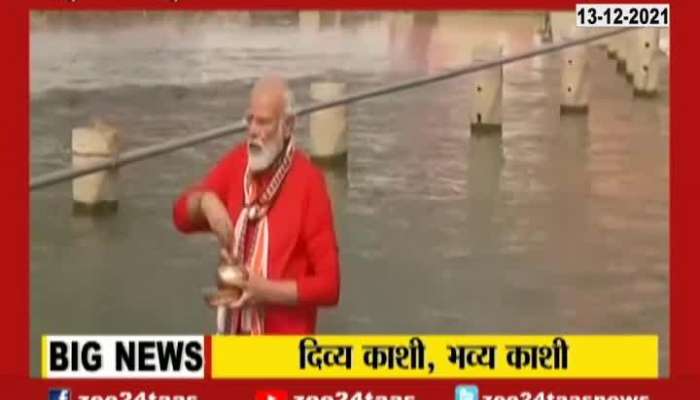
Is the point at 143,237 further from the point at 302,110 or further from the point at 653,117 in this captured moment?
the point at 653,117

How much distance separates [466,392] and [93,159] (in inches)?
37.0

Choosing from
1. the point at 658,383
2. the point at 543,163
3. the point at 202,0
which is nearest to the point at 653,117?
the point at 543,163

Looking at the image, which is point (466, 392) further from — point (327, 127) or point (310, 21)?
point (310, 21)

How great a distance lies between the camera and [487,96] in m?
4.70

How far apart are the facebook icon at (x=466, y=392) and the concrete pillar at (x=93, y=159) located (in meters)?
0.84

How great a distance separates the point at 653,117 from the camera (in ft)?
15.1

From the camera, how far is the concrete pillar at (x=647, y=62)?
4574mm

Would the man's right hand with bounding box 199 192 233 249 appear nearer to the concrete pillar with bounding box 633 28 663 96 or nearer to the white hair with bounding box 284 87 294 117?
the white hair with bounding box 284 87 294 117

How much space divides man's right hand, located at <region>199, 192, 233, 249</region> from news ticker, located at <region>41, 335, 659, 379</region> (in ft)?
0.70

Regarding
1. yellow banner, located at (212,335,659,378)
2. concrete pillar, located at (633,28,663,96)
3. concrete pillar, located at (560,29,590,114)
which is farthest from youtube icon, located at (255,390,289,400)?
concrete pillar, located at (633,28,663,96)

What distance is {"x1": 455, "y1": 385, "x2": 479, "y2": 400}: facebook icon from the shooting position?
4.50 m

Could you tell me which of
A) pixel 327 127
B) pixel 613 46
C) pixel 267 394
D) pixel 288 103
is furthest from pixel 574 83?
pixel 267 394

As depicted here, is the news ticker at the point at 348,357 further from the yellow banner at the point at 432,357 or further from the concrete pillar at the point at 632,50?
the concrete pillar at the point at 632,50

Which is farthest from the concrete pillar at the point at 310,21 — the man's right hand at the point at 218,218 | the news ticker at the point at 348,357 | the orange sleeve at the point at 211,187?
the news ticker at the point at 348,357
